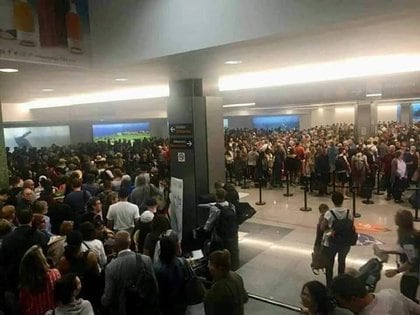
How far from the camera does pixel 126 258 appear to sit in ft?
11.4

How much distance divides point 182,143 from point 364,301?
5.24 metres

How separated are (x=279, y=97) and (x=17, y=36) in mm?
11224

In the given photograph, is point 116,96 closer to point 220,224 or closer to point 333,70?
point 333,70

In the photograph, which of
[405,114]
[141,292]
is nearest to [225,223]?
[141,292]

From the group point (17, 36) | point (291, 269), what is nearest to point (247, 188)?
point (291, 269)

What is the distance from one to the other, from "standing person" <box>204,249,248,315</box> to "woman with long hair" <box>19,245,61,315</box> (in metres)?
1.53

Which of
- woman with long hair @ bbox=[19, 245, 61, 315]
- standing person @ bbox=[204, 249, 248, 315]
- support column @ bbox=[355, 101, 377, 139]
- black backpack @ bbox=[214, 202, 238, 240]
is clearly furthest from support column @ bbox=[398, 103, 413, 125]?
woman with long hair @ bbox=[19, 245, 61, 315]

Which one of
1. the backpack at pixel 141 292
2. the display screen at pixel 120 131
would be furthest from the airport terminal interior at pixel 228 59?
the display screen at pixel 120 131

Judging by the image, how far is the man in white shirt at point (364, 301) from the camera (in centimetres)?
262

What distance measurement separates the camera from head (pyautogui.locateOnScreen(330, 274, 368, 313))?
2.64 metres

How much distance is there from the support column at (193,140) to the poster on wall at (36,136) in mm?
13655

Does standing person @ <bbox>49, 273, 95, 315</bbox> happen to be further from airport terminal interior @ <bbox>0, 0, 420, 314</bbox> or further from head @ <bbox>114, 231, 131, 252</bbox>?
airport terminal interior @ <bbox>0, 0, 420, 314</bbox>

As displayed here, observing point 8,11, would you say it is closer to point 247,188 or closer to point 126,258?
point 126,258

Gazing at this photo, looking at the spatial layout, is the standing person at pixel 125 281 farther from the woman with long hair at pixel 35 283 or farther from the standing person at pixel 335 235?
the standing person at pixel 335 235
